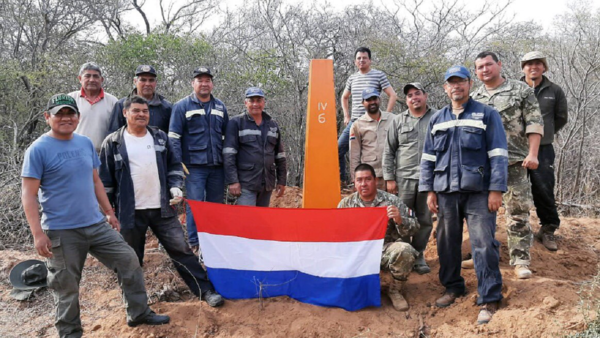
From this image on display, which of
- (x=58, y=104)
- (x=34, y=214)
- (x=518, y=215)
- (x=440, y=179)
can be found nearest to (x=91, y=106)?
(x=58, y=104)

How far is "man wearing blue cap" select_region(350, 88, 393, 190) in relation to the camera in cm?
517

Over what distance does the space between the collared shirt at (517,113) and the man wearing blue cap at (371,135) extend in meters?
1.27

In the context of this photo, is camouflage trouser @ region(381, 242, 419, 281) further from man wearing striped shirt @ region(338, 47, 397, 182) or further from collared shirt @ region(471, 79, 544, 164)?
man wearing striped shirt @ region(338, 47, 397, 182)

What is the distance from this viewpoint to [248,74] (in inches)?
331

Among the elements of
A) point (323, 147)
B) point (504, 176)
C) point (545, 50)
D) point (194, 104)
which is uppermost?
point (545, 50)

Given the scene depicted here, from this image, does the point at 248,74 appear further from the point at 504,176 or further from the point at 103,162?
the point at 504,176

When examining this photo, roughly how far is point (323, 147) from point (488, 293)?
7.90 ft

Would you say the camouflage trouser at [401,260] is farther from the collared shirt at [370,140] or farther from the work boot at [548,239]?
the work boot at [548,239]

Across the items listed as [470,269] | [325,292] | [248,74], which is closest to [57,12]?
[248,74]

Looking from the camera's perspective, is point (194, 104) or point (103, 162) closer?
point (103, 162)

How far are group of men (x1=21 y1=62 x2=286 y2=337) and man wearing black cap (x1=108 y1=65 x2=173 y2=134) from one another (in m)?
0.01

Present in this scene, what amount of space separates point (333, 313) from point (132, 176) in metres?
2.30

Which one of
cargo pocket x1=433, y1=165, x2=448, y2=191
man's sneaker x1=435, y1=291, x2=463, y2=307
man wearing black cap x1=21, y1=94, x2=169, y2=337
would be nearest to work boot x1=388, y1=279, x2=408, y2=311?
man's sneaker x1=435, y1=291, x2=463, y2=307

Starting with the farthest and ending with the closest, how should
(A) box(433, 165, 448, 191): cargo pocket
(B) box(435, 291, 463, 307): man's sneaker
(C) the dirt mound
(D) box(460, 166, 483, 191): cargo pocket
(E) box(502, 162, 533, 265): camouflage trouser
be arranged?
(E) box(502, 162, 533, 265): camouflage trouser → (B) box(435, 291, 463, 307): man's sneaker → (A) box(433, 165, 448, 191): cargo pocket → (D) box(460, 166, 483, 191): cargo pocket → (C) the dirt mound
